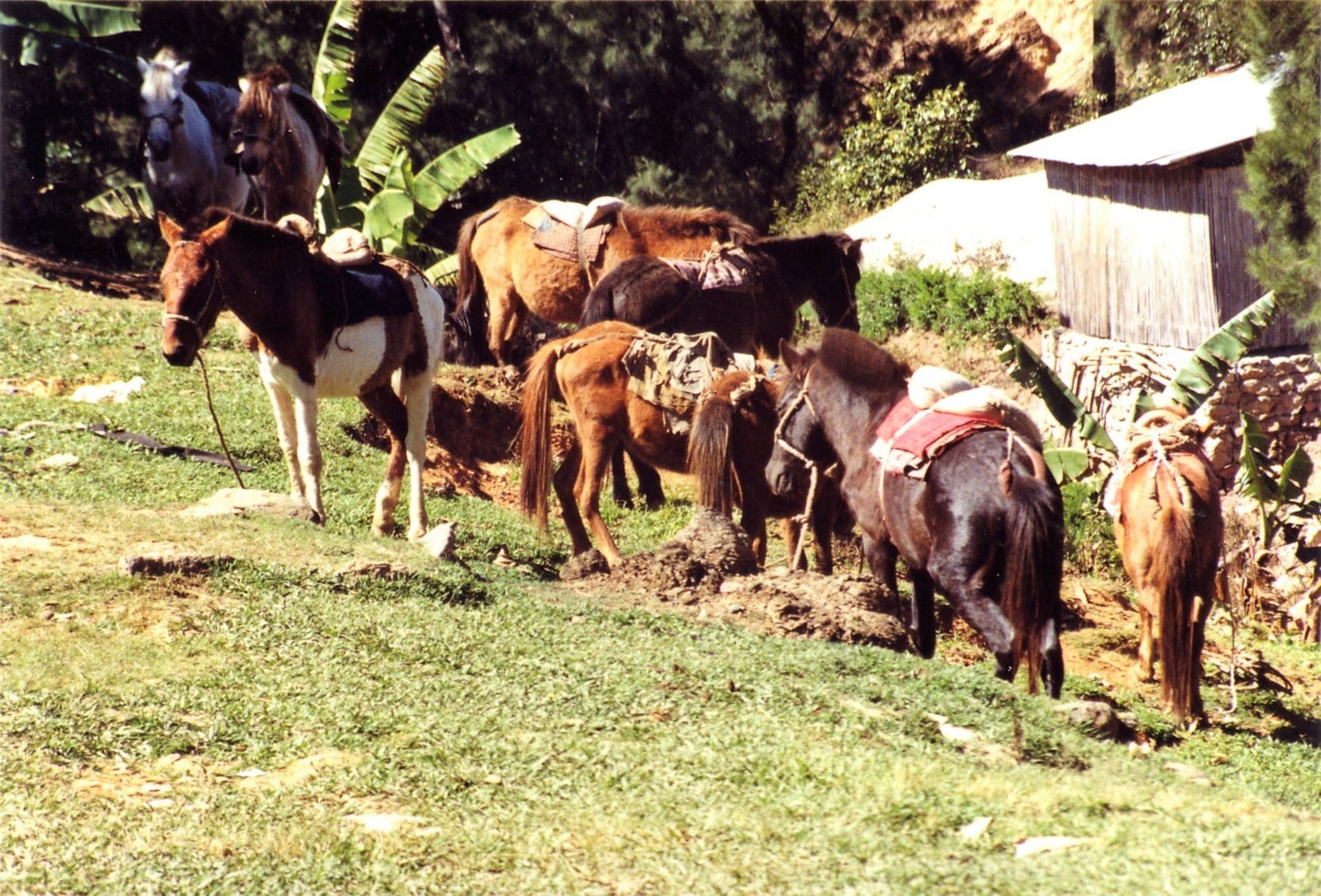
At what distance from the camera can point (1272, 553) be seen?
13.6 meters

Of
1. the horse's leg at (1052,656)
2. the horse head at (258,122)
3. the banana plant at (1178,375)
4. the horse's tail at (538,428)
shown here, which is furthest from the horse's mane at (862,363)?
the horse head at (258,122)

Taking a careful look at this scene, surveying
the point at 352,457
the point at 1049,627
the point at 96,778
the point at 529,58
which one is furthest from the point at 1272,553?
the point at 529,58

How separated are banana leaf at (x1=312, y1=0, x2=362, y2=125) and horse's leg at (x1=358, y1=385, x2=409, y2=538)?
28.5 ft

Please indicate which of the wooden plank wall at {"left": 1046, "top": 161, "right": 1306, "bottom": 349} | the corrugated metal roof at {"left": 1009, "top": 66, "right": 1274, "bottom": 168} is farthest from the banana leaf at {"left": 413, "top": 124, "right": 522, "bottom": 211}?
the wooden plank wall at {"left": 1046, "top": 161, "right": 1306, "bottom": 349}

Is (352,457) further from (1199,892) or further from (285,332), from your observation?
(1199,892)

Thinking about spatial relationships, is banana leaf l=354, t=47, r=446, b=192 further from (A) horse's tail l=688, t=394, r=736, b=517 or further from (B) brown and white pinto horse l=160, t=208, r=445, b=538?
(A) horse's tail l=688, t=394, r=736, b=517

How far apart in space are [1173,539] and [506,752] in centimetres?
456

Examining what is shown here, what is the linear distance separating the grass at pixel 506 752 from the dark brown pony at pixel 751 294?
3.79 m

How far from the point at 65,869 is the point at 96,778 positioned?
2.69 ft

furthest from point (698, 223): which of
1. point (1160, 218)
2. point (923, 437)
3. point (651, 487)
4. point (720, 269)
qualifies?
point (1160, 218)

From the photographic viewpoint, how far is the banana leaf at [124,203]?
2016 centimetres

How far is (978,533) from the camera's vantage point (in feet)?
24.3

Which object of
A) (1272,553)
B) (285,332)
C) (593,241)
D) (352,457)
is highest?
(593,241)

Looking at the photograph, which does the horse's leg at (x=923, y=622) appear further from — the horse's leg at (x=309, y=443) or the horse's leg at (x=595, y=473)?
the horse's leg at (x=309, y=443)
